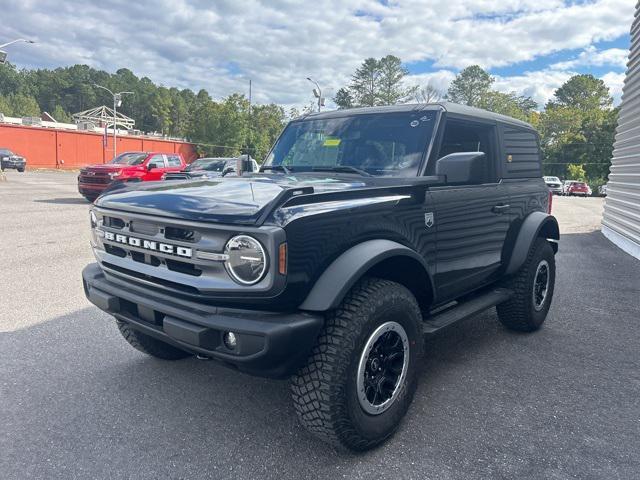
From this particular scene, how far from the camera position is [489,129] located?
4062 millimetres

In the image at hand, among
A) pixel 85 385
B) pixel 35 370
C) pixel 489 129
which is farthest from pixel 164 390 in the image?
pixel 489 129

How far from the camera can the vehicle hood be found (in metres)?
2.24

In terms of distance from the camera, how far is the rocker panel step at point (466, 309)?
10.3 feet

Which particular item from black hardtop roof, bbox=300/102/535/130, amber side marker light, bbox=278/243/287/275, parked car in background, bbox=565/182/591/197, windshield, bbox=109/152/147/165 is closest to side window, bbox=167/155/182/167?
windshield, bbox=109/152/147/165

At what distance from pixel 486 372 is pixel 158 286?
8.30 feet

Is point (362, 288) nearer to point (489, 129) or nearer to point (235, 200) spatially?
point (235, 200)

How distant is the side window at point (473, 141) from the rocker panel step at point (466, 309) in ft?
3.13

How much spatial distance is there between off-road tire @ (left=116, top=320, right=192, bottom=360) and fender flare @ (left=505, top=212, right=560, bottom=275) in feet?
9.22

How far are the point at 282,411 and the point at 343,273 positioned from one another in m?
1.17

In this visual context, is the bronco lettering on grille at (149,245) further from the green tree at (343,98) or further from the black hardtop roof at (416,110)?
the green tree at (343,98)

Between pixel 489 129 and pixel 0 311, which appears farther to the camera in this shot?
pixel 0 311

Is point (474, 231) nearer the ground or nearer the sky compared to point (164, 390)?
nearer the sky

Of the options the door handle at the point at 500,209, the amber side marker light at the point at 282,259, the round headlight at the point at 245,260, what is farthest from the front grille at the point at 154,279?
the door handle at the point at 500,209

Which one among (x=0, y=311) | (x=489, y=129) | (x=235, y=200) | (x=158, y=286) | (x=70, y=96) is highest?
(x=70, y=96)
